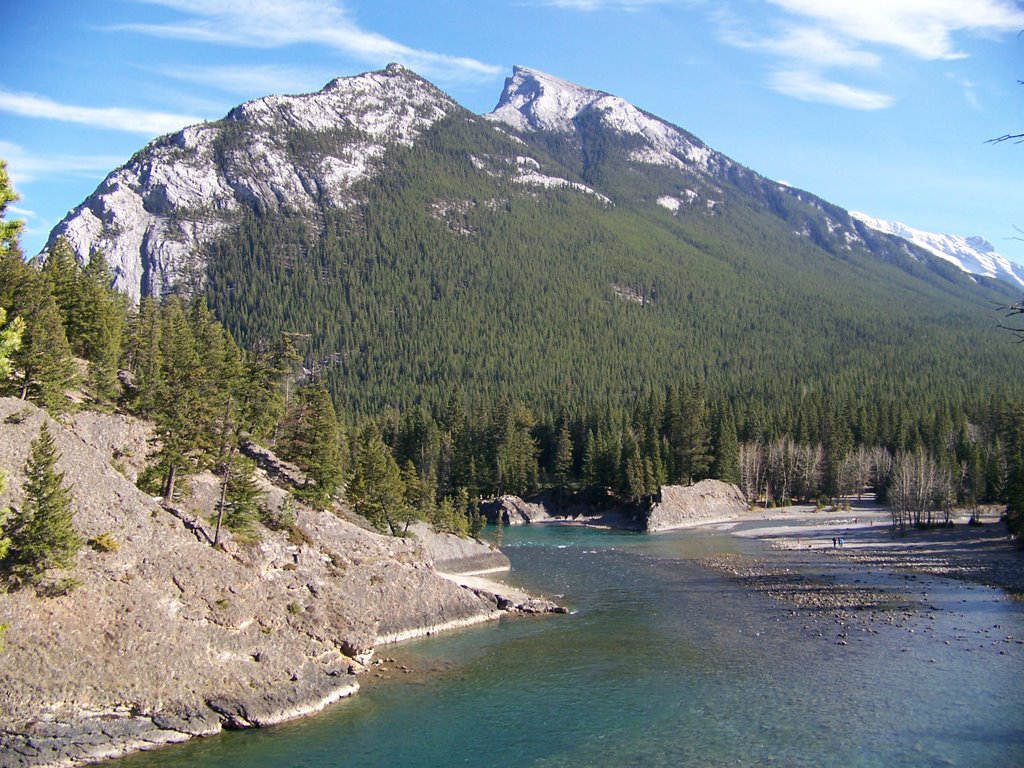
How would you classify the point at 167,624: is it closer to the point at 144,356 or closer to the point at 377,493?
the point at 377,493

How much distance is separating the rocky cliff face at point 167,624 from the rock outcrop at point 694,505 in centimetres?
6357

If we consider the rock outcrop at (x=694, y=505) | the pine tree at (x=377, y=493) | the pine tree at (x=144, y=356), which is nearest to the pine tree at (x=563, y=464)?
the rock outcrop at (x=694, y=505)

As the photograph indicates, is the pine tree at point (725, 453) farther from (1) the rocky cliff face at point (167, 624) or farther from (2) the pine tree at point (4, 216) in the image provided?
(2) the pine tree at point (4, 216)

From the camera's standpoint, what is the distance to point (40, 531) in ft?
110

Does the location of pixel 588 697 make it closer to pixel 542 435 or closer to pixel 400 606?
pixel 400 606

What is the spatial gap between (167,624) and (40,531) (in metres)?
7.24

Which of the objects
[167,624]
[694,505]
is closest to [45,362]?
[167,624]

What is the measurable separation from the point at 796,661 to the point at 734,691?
621 centimetres

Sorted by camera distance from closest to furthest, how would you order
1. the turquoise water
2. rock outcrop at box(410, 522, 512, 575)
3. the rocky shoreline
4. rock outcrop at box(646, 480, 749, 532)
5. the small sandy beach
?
the turquoise water, the rocky shoreline, the small sandy beach, rock outcrop at box(410, 522, 512, 575), rock outcrop at box(646, 480, 749, 532)

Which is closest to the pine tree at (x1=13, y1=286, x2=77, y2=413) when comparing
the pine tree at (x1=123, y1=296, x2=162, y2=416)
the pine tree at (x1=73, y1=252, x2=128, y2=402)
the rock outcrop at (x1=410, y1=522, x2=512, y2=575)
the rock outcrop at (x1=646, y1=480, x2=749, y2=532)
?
the pine tree at (x1=73, y1=252, x2=128, y2=402)

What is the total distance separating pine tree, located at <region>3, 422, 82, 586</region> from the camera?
33.4 metres

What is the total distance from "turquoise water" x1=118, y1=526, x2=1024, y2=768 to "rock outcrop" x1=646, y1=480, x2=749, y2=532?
54.7 metres

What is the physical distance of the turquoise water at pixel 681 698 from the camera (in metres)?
31.3

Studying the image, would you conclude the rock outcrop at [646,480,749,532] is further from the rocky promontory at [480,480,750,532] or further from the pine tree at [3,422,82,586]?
the pine tree at [3,422,82,586]
